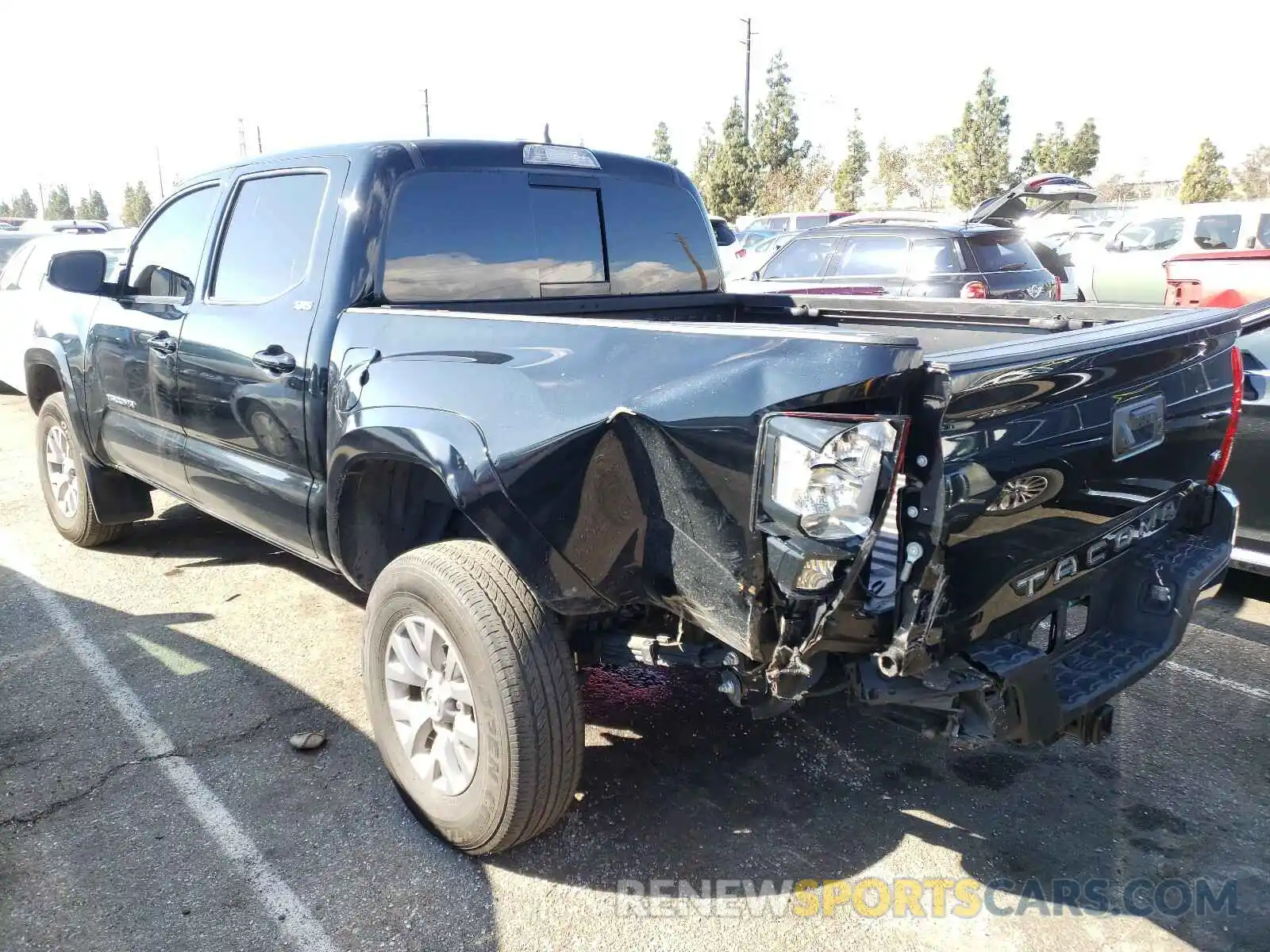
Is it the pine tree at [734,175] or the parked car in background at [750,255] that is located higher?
the pine tree at [734,175]

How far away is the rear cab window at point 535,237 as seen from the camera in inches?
131

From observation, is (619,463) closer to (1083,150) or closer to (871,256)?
(871,256)

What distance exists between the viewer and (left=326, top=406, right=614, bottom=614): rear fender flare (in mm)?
2455

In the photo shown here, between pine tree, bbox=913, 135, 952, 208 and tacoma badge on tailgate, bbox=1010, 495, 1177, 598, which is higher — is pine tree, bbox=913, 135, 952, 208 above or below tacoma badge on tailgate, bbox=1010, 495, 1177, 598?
above

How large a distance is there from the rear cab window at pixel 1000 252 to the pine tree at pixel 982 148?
33298 mm

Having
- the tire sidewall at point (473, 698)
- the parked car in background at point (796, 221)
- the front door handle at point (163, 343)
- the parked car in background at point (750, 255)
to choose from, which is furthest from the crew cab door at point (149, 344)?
the parked car in background at point (796, 221)

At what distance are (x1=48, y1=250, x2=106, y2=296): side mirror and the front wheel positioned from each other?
2352mm

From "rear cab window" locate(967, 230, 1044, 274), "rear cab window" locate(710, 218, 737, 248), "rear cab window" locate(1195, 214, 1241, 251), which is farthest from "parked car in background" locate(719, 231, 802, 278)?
"rear cab window" locate(710, 218, 737, 248)

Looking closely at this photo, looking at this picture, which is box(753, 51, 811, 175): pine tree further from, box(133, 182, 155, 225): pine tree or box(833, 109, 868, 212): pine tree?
box(133, 182, 155, 225): pine tree

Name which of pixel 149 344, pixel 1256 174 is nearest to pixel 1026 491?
pixel 149 344

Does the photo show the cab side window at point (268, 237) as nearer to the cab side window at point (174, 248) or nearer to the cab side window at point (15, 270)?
the cab side window at point (174, 248)

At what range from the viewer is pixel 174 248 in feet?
14.1

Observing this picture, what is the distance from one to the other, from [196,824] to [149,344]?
7.11ft

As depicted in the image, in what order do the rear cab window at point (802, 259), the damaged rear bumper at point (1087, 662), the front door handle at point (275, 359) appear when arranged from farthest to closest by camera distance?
1. the rear cab window at point (802, 259)
2. the front door handle at point (275, 359)
3. the damaged rear bumper at point (1087, 662)
